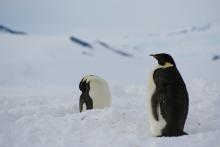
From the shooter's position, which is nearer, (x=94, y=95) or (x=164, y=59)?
(x=164, y=59)

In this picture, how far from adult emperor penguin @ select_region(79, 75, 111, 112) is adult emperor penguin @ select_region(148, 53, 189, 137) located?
7.19 ft

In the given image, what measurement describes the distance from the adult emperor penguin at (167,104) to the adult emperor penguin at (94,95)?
2192mm

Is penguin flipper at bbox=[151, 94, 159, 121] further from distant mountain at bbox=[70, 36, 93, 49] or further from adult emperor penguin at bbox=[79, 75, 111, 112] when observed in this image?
distant mountain at bbox=[70, 36, 93, 49]

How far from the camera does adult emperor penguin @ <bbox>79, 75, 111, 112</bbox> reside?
22.7 ft

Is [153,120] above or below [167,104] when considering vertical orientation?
below

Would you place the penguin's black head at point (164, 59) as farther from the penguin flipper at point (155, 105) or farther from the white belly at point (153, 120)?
the penguin flipper at point (155, 105)

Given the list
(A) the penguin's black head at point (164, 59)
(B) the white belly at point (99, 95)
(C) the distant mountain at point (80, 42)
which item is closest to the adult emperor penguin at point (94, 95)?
(B) the white belly at point (99, 95)

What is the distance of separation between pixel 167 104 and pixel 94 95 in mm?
2396

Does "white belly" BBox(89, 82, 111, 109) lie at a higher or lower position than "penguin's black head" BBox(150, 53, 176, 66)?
lower

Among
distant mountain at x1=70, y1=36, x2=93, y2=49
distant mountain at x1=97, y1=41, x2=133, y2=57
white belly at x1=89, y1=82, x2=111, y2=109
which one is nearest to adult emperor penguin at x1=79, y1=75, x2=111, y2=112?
white belly at x1=89, y1=82, x2=111, y2=109

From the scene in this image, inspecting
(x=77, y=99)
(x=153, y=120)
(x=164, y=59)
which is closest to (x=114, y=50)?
(x=77, y=99)

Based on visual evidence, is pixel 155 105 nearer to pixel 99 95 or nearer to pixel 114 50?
pixel 99 95

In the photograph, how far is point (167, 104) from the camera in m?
4.70

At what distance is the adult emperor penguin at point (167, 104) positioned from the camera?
4.71 m
